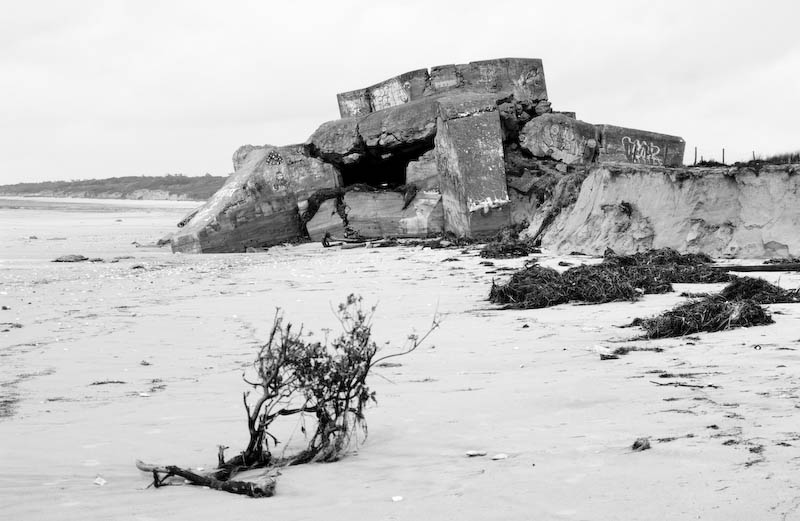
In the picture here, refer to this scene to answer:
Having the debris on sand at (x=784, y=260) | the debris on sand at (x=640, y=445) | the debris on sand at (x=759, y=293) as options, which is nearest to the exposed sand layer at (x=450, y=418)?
the debris on sand at (x=640, y=445)

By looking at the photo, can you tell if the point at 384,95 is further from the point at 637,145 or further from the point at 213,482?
the point at 213,482

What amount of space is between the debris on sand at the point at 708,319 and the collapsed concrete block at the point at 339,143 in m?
11.9

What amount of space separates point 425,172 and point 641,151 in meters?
3.87

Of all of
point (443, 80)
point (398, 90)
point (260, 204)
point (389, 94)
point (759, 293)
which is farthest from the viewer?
point (389, 94)

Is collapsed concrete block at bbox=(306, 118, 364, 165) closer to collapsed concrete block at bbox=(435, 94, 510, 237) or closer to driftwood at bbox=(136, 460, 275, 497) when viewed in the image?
collapsed concrete block at bbox=(435, 94, 510, 237)

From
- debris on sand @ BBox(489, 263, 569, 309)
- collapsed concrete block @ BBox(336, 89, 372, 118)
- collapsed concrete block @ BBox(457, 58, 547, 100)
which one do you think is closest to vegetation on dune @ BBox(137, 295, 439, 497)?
debris on sand @ BBox(489, 263, 569, 309)

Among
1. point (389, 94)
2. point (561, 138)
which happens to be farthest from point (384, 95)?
point (561, 138)

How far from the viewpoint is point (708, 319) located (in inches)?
187

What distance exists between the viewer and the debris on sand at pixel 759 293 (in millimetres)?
5574

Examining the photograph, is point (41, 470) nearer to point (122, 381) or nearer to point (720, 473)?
point (122, 381)

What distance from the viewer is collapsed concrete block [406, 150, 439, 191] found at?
15336 mm

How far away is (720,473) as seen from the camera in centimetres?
239

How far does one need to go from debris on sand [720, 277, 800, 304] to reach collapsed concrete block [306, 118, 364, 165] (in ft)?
36.4

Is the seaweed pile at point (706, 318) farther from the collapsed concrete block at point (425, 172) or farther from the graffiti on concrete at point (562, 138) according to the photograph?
the collapsed concrete block at point (425, 172)
